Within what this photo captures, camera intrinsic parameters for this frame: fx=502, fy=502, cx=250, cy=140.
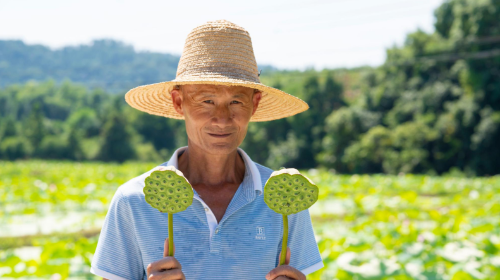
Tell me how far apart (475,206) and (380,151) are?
1748 cm

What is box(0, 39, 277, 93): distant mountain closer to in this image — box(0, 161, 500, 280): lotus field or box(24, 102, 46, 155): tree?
box(24, 102, 46, 155): tree

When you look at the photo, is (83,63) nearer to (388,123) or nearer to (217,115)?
(388,123)

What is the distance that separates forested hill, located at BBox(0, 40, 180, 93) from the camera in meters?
79.6

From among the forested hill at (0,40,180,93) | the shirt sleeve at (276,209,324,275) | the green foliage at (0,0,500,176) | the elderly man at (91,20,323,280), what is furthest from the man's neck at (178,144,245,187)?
the forested hill at (0,40,180,93)

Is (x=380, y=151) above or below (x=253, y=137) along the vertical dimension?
above

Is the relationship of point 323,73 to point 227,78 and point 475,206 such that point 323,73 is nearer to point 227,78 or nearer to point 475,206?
point 475,206

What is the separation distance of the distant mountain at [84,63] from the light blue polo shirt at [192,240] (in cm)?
7086

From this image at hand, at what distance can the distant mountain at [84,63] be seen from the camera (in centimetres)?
7950

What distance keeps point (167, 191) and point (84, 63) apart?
331 feet

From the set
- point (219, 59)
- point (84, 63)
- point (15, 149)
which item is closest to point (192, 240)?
point (219, 59)

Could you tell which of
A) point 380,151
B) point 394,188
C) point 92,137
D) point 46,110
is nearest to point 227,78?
point 394,188

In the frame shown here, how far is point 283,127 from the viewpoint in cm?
3631

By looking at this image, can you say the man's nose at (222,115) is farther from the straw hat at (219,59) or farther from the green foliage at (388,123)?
the green foliage at (388,123)

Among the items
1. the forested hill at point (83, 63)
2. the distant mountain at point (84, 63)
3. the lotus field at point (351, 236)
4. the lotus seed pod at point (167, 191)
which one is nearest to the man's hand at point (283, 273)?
the lotus seed pod at point (167, 191)
